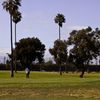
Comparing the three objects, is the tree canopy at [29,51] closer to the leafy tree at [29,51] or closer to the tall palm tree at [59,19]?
the leafy tree at [29,51]

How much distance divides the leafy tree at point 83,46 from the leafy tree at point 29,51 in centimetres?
744

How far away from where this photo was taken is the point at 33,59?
104688 millimetres

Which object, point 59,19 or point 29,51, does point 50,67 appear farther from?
point 29,51

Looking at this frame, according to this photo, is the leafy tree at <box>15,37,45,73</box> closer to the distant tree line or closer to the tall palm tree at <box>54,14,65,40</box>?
the distant tree line

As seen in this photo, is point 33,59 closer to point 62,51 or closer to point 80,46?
point 80,46

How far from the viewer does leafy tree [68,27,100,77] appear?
10294 centimetres

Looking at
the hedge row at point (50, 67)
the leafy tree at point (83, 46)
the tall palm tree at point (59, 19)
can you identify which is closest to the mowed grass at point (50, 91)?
the leafy tree at point (83, 46)

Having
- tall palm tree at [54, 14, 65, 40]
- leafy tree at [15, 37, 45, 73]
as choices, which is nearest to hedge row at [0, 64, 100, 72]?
tall palm tree at [54, 14, 65, 40]

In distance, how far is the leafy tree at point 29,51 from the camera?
10388cm

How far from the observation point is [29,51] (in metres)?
104

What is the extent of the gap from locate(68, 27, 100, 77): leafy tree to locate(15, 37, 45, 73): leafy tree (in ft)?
24.4

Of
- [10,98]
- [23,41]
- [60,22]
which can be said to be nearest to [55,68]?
[60,22]

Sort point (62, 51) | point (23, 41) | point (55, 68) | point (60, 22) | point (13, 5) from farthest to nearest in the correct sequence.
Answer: point (55, 68)
point (60, 22)
point (62, 51)
point (23, 41)
point (13, 5)

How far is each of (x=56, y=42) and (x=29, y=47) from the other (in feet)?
77.8
